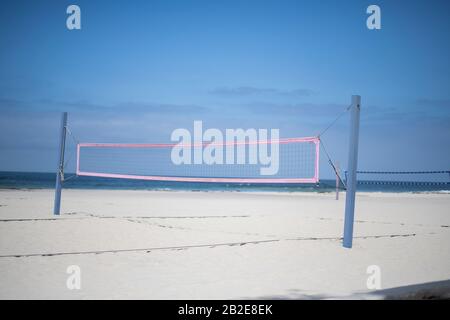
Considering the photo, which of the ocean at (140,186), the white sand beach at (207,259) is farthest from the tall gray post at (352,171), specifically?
the ocean at (140,186)

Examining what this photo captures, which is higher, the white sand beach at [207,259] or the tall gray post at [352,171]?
the tall gray post at [352,171]

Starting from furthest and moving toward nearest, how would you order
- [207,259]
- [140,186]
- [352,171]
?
[140,186], [352,171], [207,259]

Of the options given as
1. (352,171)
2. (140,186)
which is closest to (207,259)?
(352,171)


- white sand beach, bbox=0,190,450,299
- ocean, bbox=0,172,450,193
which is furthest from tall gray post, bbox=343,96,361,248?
ocean, bbox=0,172,450,193

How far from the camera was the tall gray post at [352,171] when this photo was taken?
5.97m

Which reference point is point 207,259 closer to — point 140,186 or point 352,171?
point 352,171

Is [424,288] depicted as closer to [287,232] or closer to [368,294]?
[368,294]

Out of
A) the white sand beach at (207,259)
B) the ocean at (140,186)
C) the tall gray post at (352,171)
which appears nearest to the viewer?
the white sand beach at (207,259)

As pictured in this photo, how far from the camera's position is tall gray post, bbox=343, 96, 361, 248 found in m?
5.97

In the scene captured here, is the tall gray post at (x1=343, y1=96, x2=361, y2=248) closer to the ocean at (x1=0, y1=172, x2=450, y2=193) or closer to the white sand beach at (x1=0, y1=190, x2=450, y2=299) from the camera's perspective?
the white sand beach at (x1=0, y1=190, x2=450, y2=299)

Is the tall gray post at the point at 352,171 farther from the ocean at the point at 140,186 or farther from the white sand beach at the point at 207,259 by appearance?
the ocean at the point at 140,186

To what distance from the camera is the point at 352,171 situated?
237 inches

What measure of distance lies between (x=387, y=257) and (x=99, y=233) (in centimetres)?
437
